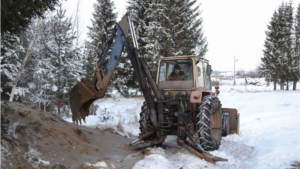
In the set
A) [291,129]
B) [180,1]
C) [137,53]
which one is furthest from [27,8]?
[180,1]

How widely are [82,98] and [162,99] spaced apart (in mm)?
1859

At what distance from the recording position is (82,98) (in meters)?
6.61

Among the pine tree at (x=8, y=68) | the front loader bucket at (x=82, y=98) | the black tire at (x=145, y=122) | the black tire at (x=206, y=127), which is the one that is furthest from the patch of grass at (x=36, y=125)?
the pine tree at (x=8, y=68)

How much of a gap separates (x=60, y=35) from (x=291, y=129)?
38.1 feet

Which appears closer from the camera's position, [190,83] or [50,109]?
[190,83]

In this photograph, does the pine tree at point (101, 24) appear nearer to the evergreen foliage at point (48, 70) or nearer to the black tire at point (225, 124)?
the evergreen foliage at point (48, 70)

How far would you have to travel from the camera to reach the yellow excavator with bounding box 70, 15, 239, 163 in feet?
21.8

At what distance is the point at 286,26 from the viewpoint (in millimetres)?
32906

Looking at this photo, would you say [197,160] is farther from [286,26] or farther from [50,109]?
[286,26]

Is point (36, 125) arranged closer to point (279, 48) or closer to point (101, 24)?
point (101, 24)

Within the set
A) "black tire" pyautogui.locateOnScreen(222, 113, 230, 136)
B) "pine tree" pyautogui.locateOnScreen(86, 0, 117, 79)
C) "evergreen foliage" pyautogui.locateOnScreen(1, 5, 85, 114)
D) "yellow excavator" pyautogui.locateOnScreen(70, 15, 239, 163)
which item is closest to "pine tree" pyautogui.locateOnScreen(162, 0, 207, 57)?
"pine tree" pyautogui.locateOnScreen(86, 0, 117, 79)

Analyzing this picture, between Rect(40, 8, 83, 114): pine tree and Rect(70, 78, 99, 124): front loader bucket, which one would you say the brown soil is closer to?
Rect(70, 78, 99, 124): front loader bucket

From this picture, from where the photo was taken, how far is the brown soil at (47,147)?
4.55 m

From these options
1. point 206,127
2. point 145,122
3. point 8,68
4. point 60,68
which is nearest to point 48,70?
point 60,68
